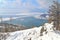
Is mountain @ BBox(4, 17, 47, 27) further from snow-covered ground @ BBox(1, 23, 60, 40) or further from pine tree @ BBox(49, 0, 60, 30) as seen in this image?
pine tree @ BBox(49, 0, 60, 30)

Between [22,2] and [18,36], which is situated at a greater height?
[22,2]

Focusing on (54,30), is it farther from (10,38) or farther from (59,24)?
(10,38)

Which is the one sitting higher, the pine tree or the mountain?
the pine tree

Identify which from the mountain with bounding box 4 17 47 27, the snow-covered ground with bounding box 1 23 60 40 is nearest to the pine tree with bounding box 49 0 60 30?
the snow-covered ground with bounding box 1 23 60 40

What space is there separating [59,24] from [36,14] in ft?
1.66

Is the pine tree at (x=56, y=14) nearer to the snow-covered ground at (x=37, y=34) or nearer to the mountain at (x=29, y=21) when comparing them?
the snow-covered ground at (x=37, y=34)

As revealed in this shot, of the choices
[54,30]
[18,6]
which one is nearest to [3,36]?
[18,6]

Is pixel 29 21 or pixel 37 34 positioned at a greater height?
pixel 29 21

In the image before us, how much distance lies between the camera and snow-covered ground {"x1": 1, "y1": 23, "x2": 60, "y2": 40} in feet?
10.5

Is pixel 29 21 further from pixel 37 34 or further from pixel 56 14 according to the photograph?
pixel 56 14

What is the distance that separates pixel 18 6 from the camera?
3434mm

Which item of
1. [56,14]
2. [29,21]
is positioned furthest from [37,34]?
[56,14]

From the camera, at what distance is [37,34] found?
3346mm

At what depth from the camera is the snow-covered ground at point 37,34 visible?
321 cm
